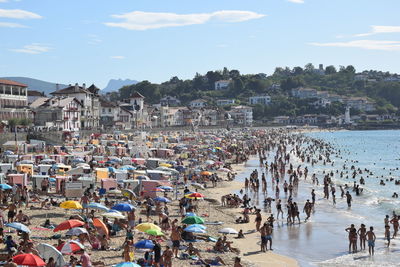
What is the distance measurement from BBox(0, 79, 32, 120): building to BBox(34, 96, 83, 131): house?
2.00 metres

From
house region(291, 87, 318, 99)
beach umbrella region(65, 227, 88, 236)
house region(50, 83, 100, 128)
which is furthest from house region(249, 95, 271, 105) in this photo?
beach umbrella region(65, 227, 88, 236)

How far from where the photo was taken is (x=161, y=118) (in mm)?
115375

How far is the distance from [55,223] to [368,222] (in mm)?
14458

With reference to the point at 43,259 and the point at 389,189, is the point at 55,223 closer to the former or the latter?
the point at 43,259

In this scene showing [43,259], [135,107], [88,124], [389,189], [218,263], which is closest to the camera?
[43,259]

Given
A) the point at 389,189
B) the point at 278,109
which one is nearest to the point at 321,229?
the point at 389,189

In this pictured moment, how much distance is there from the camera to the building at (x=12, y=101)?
51.9m

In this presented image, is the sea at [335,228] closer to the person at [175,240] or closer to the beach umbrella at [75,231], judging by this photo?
the person at [175,240]

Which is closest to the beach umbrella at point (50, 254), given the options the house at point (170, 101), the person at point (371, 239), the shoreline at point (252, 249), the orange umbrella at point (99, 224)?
the orange umbrella at point (99, 224)

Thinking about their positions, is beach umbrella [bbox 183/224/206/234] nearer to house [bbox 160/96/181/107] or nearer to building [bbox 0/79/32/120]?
building [bbox 0/79/32/120]

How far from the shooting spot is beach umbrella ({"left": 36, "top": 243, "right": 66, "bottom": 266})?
1242 centimetres

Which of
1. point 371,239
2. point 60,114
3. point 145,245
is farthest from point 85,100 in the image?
point 145,245

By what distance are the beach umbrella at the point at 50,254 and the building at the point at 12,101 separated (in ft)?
138

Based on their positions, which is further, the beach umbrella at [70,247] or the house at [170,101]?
the house at [170,101]
